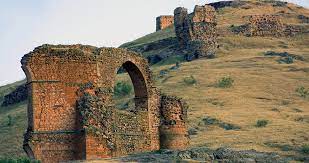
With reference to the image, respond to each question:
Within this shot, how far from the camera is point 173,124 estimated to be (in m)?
25.0

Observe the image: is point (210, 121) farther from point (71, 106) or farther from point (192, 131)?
point (71, 106)

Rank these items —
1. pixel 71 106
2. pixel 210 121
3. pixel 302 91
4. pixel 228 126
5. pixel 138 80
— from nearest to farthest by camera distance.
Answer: pixel 71 106
pixel 138 80
pixel 228 126
pixel 210 121
pixel 302 91

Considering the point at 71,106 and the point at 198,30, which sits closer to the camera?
the point at 71,106

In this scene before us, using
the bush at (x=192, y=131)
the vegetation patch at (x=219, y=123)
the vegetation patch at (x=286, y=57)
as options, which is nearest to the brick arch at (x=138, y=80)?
the bush at (x=192, y=131)

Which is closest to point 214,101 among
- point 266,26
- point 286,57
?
point 286,57

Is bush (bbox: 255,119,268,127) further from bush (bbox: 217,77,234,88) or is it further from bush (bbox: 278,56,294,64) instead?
bush (bbox: 278,56,294,64)

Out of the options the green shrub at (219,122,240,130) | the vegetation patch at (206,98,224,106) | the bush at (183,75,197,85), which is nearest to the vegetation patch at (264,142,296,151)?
the green shrub at (219,122,240,130)

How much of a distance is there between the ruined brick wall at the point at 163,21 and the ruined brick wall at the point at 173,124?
4437 cm

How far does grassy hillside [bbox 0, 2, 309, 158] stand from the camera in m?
31.7

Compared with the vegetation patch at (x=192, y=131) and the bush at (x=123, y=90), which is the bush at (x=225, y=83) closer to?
the bush at (x=123, y=90)

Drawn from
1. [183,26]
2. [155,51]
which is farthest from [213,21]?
[155,51]

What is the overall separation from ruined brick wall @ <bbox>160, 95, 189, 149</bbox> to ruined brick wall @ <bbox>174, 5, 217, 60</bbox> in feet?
84.6

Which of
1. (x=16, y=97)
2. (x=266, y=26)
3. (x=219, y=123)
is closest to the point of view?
(x=219, y=123)

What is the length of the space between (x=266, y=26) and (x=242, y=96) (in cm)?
1778
